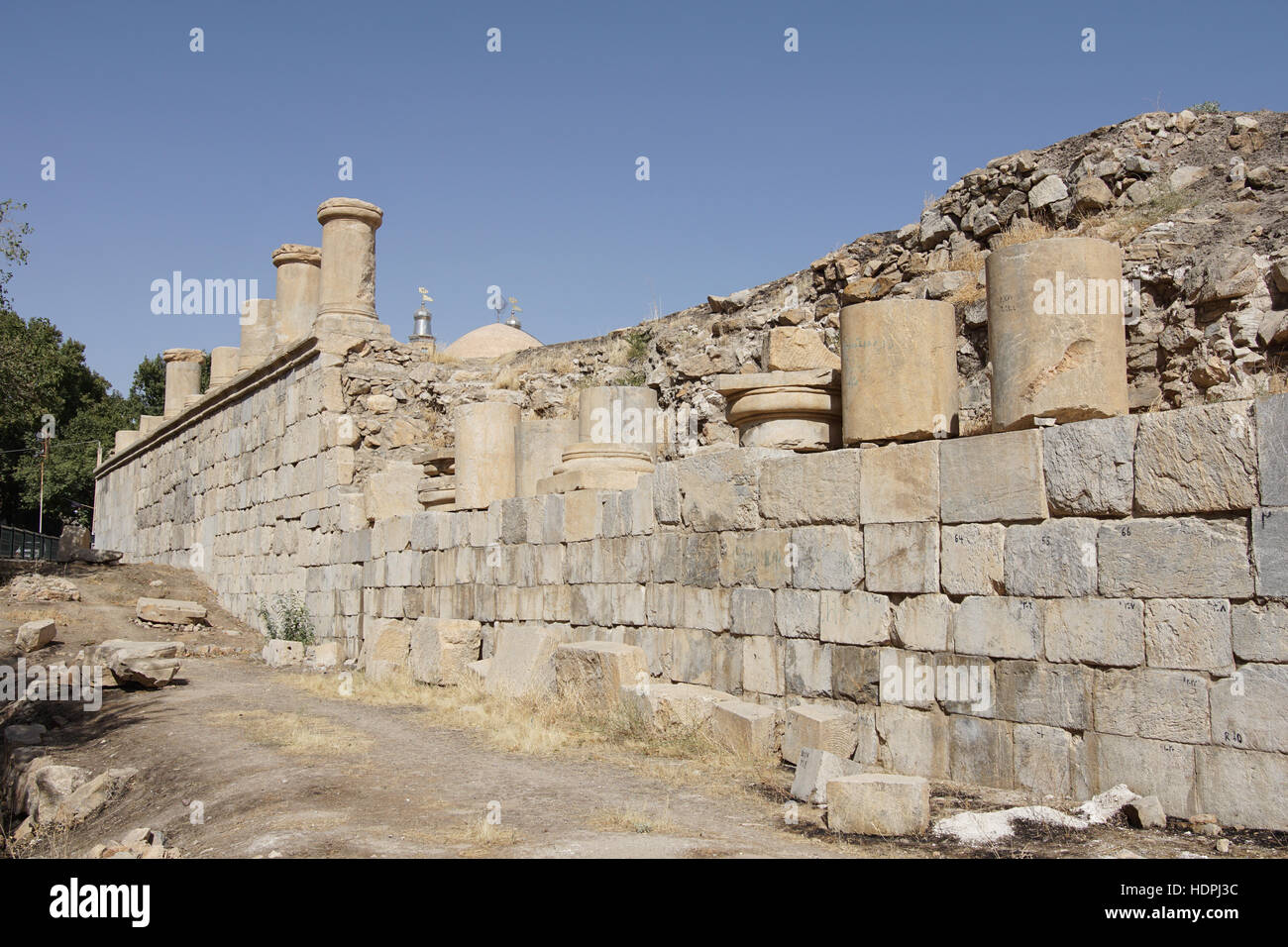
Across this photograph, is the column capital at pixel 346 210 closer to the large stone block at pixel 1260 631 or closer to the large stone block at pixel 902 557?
the large stone block at pixel 902 557

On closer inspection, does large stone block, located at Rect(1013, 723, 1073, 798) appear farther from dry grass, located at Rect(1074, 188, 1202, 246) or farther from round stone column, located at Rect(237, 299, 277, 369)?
round stone column, located at Rect(237, 299, 277, 369)

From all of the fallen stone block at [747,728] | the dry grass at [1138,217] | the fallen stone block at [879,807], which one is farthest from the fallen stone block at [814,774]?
the dry grass at [1138,217]

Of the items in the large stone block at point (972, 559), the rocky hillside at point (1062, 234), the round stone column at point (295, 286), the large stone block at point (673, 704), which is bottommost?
the large stone block at point (673, 704)

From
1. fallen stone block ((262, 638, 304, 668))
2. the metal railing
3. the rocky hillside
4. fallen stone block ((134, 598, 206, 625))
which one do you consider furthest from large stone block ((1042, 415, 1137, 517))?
the metal railing

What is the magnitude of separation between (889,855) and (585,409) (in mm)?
7478

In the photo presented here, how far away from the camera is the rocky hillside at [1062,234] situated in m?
9.25

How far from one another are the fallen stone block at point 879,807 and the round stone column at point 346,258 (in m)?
12.5

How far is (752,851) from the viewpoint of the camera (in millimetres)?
5188

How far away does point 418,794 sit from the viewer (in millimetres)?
6637

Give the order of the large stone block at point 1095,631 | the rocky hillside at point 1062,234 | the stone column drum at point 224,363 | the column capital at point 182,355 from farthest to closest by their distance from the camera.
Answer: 1. the column capital at point 182,355
2. the stone column drum at point 224,363
3. the rocky hillside at point 1062,234
4. the large stone block at point 1095,631

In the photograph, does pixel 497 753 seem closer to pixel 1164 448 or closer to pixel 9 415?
pixel 1164 448

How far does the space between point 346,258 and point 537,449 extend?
5.03 meters

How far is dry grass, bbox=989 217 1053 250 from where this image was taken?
11781 millimetres
